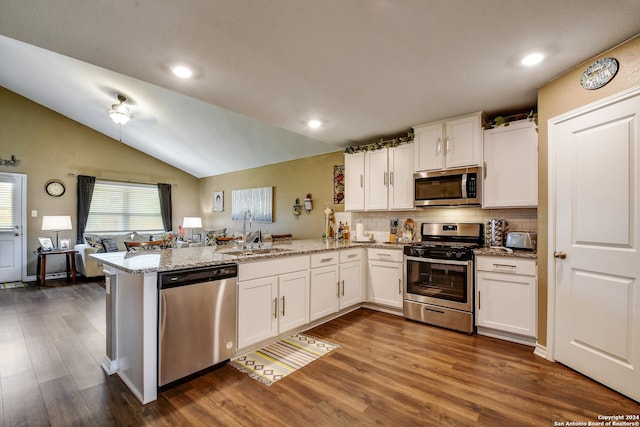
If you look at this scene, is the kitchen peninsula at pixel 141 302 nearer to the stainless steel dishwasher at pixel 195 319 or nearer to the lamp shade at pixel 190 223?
the stainless steel dishwasher at pixel 195 319

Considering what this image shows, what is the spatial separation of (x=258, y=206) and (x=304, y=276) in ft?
13.1

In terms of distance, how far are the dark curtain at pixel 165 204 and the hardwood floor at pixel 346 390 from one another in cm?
528

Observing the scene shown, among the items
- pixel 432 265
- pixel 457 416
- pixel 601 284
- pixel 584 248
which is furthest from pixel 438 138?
pixel 457 416

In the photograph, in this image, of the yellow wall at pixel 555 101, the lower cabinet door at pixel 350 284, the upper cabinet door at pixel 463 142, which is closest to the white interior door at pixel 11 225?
the lower cabinet door at pixel 350 284

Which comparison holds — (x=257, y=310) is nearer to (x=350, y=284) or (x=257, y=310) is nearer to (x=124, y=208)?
(x=350, y=284)

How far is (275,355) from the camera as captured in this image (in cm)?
254

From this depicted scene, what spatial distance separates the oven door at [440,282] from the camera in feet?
9.86

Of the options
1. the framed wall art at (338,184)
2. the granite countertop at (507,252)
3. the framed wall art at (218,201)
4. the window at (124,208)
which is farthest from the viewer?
the framed wall art at (218,201)

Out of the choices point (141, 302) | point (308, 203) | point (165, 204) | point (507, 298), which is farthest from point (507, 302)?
point (165, 204)

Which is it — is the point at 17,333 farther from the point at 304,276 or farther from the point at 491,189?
the point at 491,189

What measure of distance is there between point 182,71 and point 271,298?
201cm

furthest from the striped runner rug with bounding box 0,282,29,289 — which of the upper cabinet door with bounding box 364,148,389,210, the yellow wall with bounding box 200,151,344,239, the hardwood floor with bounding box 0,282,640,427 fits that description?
the upper cabinet door with bounding box 364,148,389,210

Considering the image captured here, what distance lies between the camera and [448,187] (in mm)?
3336

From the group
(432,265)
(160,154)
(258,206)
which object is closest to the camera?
(432,265)
